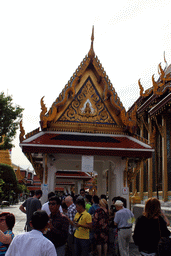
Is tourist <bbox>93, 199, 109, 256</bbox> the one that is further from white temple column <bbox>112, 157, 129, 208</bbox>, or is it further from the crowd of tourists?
white temple column <bbox>112, 157, 129, 208</bbox>

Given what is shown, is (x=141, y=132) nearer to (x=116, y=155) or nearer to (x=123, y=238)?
(x=116, y=155)

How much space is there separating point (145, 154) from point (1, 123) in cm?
1705

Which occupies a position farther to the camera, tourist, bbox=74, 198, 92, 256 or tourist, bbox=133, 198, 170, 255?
tourist, bbox=74, 198, 92, 256

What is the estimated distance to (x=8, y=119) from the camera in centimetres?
2602

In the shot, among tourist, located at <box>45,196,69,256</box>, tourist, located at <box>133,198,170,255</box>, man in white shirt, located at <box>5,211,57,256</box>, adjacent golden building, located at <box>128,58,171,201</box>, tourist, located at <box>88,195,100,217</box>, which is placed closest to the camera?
man in white shirt, located at <box>5,211,57,256</box>

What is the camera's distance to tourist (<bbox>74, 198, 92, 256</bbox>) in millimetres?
6609

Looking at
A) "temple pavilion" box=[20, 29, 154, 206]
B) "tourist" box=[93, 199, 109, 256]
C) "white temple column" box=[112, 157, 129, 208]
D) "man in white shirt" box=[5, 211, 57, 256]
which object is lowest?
"tourist" box=[93, 199, 109, 256]

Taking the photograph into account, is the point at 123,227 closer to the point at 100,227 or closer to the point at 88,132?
the point at 100,227

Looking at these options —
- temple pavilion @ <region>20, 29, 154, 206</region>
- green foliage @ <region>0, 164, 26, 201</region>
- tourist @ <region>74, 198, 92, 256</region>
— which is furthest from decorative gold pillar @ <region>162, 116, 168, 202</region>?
green foliage @ <region>0, 164, 26, 201</region>

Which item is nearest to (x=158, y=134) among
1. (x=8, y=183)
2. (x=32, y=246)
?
(x=32, y=246)

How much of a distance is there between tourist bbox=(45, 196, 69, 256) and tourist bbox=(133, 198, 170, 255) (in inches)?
43.9

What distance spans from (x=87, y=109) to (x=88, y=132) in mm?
900

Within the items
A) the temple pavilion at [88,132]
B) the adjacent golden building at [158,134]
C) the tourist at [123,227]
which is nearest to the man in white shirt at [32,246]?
the tourist at [123,227]

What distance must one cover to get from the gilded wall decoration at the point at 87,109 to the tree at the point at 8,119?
14619 mm
